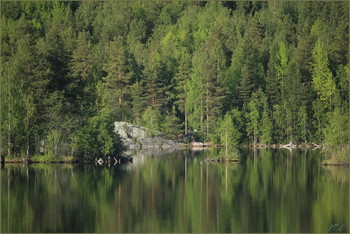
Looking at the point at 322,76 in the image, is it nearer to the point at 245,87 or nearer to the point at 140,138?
the point at 245,87

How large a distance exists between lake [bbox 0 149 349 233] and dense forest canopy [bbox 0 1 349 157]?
29.0 feet

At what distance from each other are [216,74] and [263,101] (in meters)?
8.08

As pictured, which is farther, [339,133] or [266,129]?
[266,129]

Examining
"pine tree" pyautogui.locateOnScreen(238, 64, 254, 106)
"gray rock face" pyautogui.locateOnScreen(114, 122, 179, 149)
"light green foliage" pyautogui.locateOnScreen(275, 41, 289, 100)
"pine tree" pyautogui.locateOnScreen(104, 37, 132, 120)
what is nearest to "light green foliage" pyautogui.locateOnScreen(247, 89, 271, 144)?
"pine tree" pyautogui.locateOnScreen(238, 64, 254, 106)

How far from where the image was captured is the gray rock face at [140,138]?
8444cm

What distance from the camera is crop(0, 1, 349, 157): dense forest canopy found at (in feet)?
192

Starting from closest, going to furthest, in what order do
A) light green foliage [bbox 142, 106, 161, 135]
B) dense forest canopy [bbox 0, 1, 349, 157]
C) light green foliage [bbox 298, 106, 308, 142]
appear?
dense forest canopy [bbox 0, 1, 349, 157] < light green foliage [bbox 298, 106, 308, 142] < light green foliage [bbox 142, 106, 161, 135]

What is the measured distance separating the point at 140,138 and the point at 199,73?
1757 cm

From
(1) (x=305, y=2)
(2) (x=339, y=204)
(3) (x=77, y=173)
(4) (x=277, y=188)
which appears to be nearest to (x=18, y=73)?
(3) (x=77, y=173)

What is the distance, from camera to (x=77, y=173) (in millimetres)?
46562

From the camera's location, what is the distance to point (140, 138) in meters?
86.1

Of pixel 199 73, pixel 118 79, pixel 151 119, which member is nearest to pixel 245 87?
pixel 199 73

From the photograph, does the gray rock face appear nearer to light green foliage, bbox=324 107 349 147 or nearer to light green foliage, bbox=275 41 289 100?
light green foliage, bbox=275 41 289 100

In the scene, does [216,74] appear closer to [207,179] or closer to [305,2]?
[305,2]
